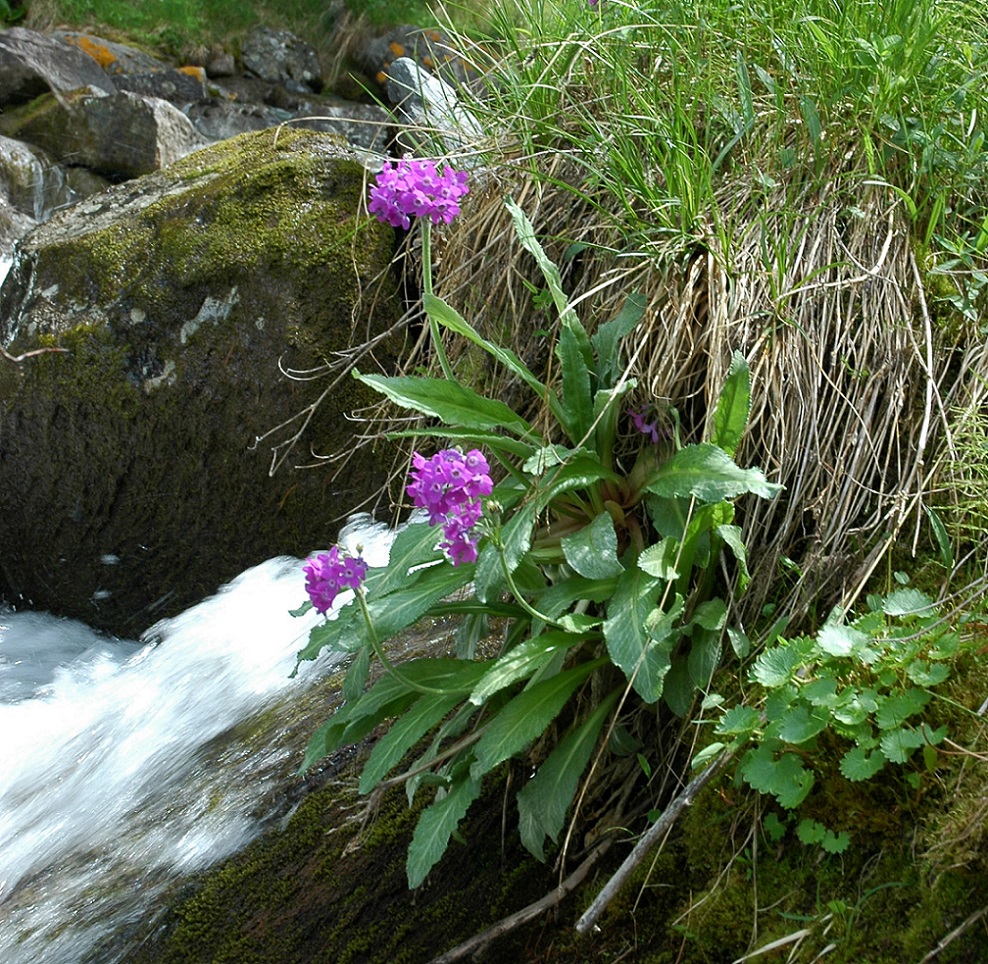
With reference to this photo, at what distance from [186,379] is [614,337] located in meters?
2.23

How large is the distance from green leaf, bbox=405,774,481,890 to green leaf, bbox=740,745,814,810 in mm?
461

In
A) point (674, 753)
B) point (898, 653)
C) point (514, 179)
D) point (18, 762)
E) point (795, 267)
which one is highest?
point (514, 179)

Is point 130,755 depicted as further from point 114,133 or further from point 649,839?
point 114,133

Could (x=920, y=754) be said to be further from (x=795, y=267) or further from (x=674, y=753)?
(x=795, y=267)

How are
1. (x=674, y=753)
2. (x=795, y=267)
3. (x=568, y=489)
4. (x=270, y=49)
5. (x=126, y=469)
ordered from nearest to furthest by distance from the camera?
1. (x=674, y=753)
2. (x=568, y=489)
3. (x=795, y=267)
4. (x=126, y=469)
5. (x=270, y=49)

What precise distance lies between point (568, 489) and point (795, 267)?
0.62 meters

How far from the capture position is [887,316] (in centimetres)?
211

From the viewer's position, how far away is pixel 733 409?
1.89 m

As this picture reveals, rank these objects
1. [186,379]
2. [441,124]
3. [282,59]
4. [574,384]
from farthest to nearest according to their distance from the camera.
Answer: [282,59], [186,379], [441,124], [574,384]

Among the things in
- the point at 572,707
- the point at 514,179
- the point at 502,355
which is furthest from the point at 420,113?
the point at 572,707

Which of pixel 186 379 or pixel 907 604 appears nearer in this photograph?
pixel 907 604

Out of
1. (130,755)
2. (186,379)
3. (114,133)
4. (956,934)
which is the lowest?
(130,755)

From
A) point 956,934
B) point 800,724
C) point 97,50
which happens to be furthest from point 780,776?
point 97,50

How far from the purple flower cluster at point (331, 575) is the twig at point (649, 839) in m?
0.57
